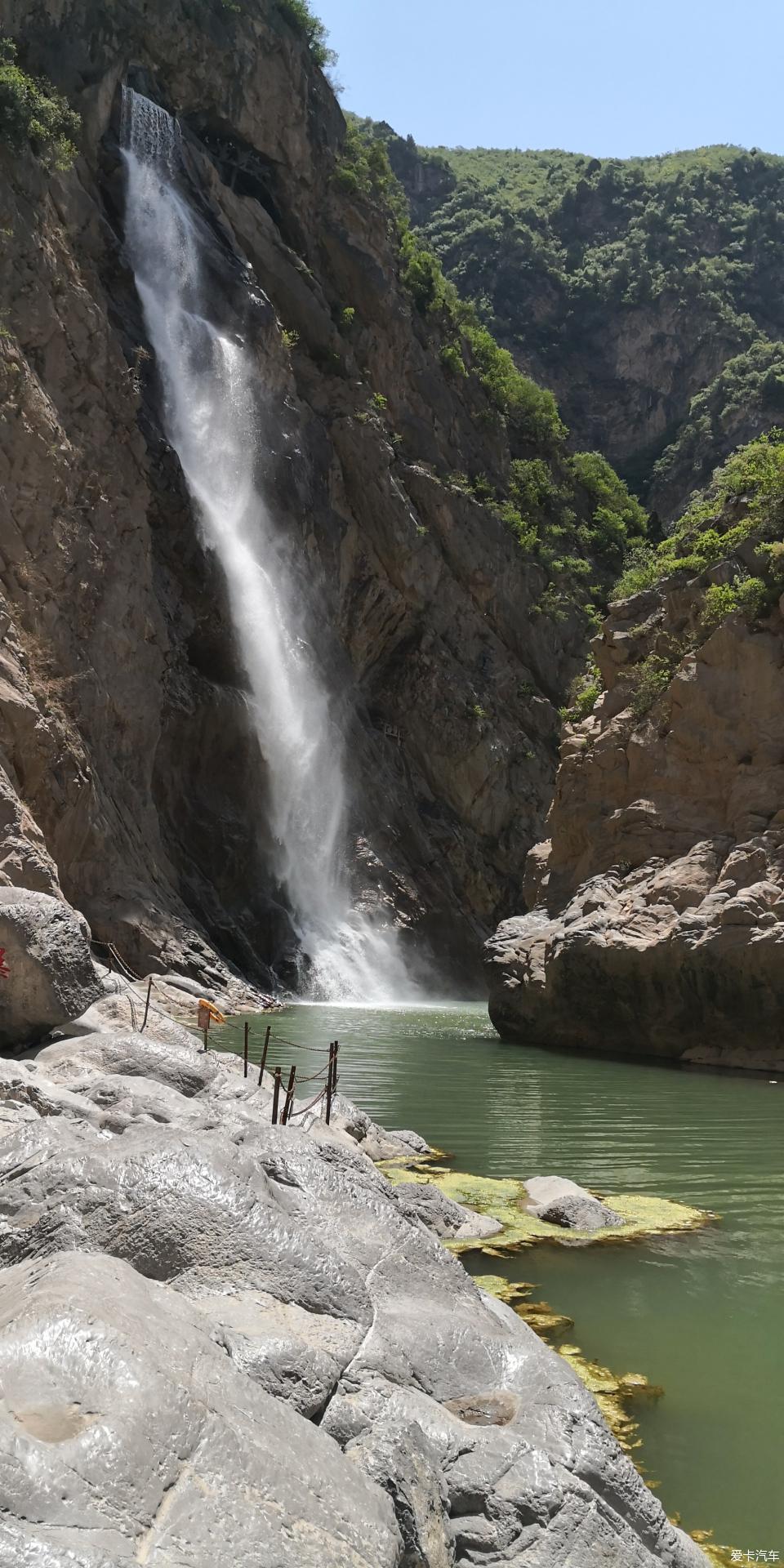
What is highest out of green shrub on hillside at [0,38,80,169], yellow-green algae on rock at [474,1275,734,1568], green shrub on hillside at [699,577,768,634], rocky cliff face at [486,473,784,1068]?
green shrub on hillside at [0,38,80,169]

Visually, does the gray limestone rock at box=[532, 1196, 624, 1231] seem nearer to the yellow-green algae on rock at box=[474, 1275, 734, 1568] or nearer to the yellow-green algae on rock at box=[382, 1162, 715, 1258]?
the yellow-green algae on rock at box=[382, 1162, 715, 1258]

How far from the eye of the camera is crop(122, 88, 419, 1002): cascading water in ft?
124

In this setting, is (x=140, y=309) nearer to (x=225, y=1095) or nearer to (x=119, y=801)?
(x=119, y=801)

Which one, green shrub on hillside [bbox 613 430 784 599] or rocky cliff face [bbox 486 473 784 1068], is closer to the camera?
rocky cliff face [bbox 486 473 784 1068]

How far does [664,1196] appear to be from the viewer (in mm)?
10836

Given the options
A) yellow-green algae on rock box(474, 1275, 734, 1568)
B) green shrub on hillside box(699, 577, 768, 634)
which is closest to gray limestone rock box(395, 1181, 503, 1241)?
yellow-green algae on rock box(474, 1275, 734, 1568)

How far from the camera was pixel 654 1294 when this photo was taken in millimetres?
8109

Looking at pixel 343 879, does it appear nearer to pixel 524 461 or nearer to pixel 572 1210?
pixel 524 461

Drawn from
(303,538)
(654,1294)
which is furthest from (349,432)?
(654,1294)

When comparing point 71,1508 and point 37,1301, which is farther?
point 37,1301

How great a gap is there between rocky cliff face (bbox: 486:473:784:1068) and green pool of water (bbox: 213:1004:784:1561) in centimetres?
111

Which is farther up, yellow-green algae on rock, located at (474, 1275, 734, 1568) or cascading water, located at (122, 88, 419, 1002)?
cascading water, located at (122, 88, 419, 1002)

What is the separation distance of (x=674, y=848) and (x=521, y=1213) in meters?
12.6

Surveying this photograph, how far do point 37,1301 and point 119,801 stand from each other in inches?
1031
